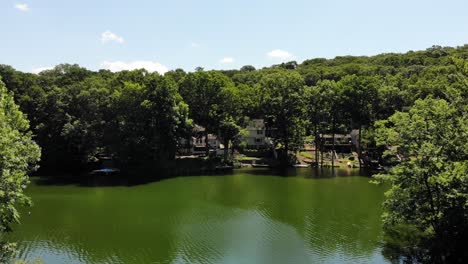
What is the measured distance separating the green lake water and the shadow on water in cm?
188

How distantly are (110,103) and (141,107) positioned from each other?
5.90 meters

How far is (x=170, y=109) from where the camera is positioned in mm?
53875

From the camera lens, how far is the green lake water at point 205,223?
24.6m

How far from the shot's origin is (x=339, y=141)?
232 feet

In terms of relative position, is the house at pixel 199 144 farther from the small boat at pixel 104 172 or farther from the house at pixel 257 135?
→ the small boat at pixel 104 172

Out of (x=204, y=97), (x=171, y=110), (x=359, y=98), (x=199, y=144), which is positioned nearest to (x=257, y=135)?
(x=199, y=144)

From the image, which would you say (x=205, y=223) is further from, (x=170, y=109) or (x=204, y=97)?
(x=204, y=97)

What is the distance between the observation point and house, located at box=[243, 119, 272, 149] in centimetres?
6925

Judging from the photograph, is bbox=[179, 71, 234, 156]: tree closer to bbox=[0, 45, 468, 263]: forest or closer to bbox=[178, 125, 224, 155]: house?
bbox=[0, 45, 468, 263]: forest

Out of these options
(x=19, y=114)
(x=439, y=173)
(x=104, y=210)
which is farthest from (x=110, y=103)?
(x=439, y=173)

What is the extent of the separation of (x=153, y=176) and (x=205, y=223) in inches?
902

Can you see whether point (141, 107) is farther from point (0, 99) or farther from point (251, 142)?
point (0, 99)

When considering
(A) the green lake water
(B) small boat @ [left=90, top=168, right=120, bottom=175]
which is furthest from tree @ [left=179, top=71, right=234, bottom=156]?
(A) the green lake water

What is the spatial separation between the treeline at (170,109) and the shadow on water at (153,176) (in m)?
3.77
